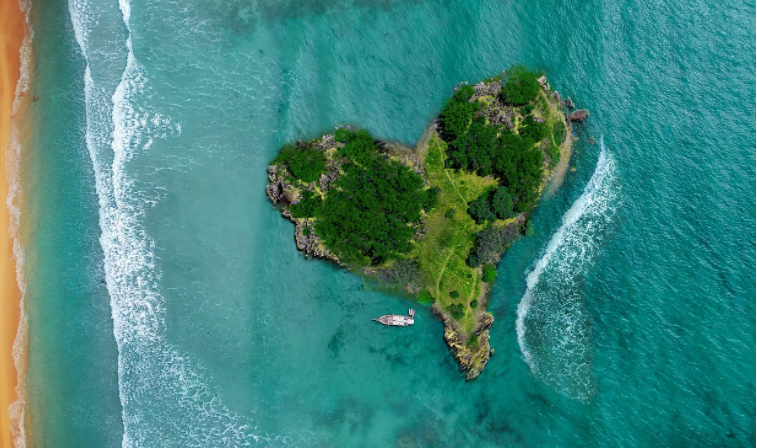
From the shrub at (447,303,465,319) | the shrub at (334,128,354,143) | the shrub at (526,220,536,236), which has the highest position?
the shrub at (334,128,354,143)

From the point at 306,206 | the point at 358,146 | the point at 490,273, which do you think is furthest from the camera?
the point at 358,146

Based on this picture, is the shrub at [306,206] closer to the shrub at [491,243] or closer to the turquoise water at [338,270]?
the turquoise water at [338,270]

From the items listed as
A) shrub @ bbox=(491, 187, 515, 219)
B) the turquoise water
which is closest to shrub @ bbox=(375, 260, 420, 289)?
the turquoise water

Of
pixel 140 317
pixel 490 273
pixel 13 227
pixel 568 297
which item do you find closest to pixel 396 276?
pixel 490 273

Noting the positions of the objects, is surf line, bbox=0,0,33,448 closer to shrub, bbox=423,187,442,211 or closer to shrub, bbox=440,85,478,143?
shrub, bbox=423,187,442,211

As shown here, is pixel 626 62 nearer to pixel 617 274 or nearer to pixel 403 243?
pixel 617 274

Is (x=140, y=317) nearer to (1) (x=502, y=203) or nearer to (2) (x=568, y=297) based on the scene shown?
(1) (x=502, y=203)

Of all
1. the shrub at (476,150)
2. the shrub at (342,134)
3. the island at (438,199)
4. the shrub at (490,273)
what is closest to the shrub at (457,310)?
the island at (438,199)
